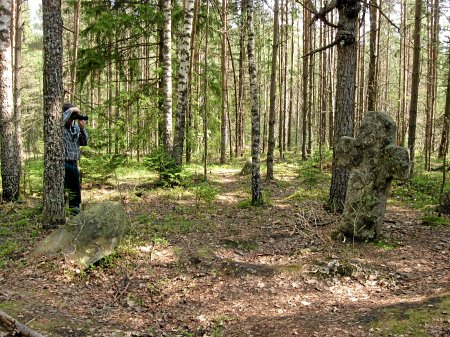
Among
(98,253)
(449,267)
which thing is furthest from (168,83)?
(449,267)

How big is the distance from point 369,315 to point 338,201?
15.5 ft

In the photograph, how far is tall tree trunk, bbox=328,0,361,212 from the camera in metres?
8.02

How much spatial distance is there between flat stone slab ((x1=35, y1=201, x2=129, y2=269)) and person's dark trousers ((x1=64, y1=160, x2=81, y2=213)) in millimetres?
1620

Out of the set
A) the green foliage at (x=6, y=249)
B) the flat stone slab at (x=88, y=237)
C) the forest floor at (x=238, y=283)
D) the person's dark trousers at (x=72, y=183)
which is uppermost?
the person's dark trousers at (x=72, y=183)

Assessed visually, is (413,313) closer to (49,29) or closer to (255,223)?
(255,223)

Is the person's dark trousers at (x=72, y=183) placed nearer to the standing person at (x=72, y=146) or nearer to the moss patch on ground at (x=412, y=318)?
the standing person at (x=72, y=146)

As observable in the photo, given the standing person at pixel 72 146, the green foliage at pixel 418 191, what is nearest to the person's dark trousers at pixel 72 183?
the standing person at pixel 72 146

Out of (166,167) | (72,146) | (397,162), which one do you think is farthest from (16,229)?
(397,162)

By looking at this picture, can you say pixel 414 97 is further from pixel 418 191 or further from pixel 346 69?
pixel 346 69

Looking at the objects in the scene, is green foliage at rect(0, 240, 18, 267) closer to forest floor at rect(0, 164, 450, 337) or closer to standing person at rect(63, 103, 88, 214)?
forest floor at rect(0, 164, 450, 337)

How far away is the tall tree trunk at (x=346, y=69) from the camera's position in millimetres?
8023

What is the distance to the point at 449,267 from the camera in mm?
5625

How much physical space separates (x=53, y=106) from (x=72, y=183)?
196cm

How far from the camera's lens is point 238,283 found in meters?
5.36
